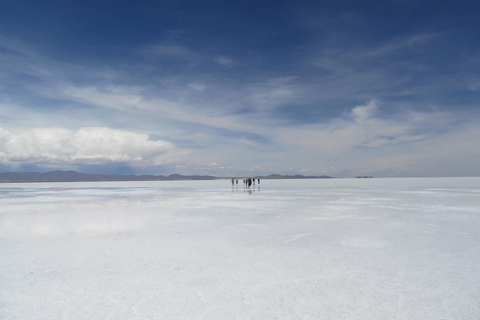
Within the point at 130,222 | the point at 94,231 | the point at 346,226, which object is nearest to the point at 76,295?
the point at 94,231

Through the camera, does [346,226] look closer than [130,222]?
Yes

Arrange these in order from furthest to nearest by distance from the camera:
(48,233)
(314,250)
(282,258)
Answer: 1. (48,233)
2. (314,250)
3. (282,258)

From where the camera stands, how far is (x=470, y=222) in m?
10.6

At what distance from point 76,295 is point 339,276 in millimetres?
3843

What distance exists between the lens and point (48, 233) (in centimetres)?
907

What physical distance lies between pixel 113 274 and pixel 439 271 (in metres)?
5.33

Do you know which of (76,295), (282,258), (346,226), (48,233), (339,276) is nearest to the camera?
(76,295)

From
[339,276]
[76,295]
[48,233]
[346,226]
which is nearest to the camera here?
[76,295]

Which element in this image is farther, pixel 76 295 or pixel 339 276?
pixel 339 276

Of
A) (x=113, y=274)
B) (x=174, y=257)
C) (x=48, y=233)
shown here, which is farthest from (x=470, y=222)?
(x=48, y=233)

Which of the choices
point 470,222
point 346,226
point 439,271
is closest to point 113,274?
point 439,271

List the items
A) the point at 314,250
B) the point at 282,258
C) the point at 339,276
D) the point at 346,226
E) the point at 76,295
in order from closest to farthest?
the point at 76,295
the point at 339,276
the point at 282,258
the point at 314,250
the point at 346,226

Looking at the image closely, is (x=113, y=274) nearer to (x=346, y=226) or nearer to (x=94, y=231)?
(x=94, y=231)

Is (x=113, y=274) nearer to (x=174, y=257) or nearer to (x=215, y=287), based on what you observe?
(x=174, y=257)
